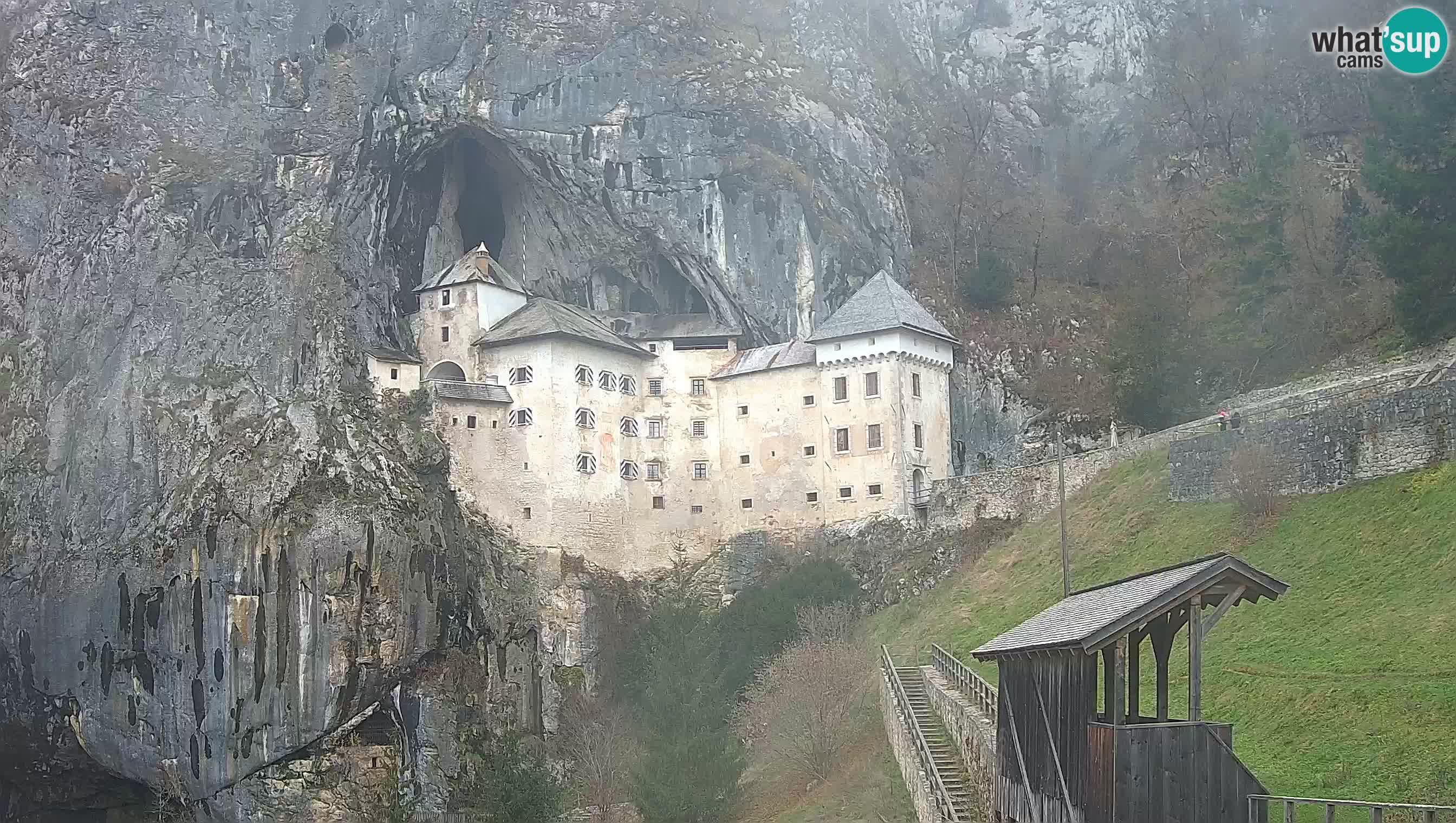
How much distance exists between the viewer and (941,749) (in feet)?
95.4

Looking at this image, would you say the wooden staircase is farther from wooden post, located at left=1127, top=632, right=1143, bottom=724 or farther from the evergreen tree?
the evergreen tree

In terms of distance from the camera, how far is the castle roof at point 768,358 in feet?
184

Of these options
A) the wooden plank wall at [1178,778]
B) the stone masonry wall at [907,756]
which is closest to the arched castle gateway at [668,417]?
the stone masonry wall at [907,756]

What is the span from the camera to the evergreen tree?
1581 inches

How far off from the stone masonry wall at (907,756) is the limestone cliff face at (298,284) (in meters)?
20.0

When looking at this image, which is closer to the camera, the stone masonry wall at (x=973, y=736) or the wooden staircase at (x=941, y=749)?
the stone masonry wall at (x=973, y=736)

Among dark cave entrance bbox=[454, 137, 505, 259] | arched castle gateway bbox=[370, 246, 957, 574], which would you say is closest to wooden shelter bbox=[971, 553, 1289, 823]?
arched castle gateway bbox=[370, 246, 957, 574]

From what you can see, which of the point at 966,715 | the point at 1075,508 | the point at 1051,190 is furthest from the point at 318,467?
the point at 1051,190

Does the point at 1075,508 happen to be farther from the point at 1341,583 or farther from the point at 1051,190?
the point at 1051,190

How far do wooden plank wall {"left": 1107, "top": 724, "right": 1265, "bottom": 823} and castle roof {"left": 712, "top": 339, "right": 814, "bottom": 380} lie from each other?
126ft

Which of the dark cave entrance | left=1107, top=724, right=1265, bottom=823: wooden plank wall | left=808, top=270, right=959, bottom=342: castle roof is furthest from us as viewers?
the dark cave entrance

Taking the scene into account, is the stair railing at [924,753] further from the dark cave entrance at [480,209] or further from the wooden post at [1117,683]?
the dark cave entrance at [480,209]

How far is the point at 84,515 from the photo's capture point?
178 feet

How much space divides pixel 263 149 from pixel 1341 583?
44980 mm
